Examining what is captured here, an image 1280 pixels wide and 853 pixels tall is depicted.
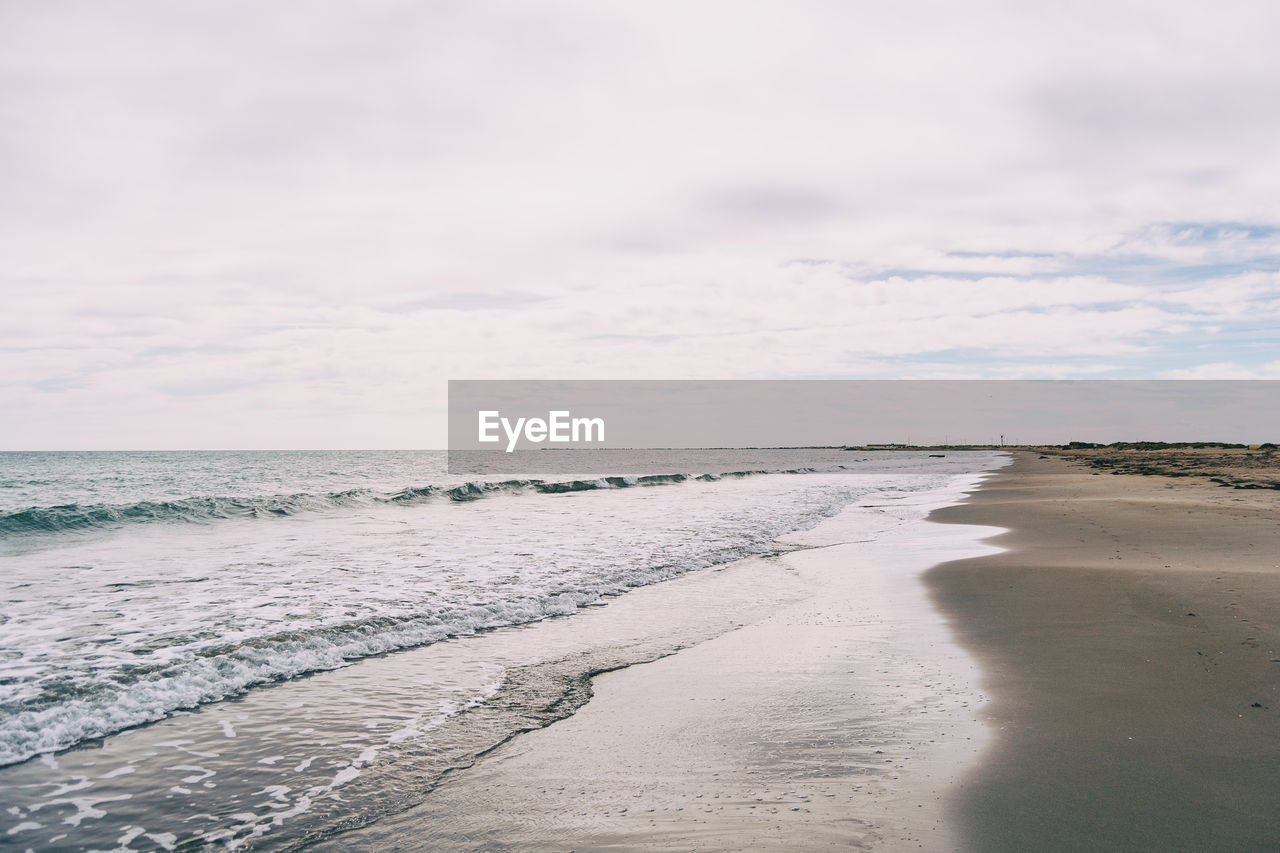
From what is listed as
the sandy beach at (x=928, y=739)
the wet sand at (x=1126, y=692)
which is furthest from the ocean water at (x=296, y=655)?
the wet sand at (x=1126, y=692)

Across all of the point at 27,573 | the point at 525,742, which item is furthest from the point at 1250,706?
the point at 27,573

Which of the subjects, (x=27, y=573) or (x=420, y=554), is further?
(x=420, y=554)

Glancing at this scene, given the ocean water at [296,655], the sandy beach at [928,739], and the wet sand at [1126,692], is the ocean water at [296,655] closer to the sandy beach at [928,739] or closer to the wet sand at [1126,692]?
the sandy beach at [928,739]

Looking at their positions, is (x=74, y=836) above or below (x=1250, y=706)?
below

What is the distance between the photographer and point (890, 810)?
13.8ft

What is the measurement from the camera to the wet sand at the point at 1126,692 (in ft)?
12.9

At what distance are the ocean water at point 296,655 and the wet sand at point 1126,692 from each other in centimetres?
358

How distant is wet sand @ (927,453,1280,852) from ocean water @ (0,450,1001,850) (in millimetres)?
3582

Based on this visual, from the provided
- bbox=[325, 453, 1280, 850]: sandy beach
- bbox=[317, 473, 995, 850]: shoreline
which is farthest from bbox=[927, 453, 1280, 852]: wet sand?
bbox=[317, 473, 995, 850]: shoreline

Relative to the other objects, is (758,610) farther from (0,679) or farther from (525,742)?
(0,679)

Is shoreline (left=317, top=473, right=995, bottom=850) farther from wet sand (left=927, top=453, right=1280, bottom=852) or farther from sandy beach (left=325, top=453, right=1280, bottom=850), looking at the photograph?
wet sand (left=927, top=453, right=1280, bottom=852)

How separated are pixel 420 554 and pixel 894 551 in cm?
1065

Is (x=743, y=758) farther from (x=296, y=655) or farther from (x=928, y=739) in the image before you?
(x=296, y=655)

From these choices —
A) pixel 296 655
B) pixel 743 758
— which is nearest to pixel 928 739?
pixel 743 758
